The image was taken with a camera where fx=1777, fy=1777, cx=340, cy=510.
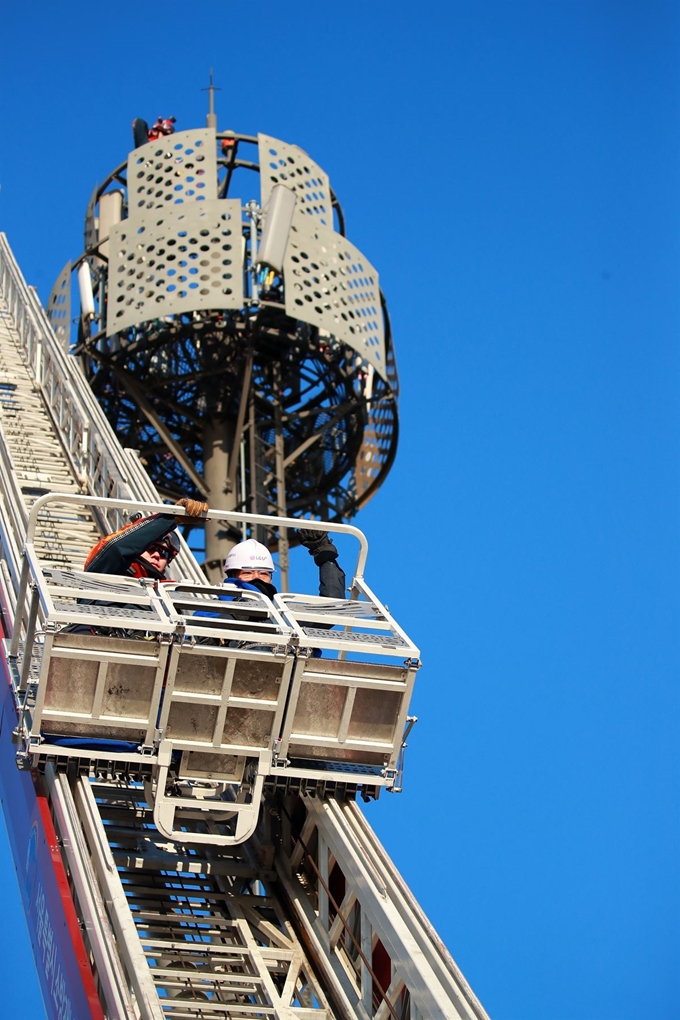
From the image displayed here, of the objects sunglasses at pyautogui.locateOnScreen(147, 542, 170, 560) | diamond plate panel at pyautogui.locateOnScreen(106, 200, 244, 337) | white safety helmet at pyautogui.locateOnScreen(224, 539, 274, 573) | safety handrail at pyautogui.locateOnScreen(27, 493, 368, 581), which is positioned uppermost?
diamond plate panel at pyautogui.locateOnScreen(106, 200, 244, 337)

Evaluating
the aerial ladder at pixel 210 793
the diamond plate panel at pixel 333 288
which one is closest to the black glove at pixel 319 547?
the aerial ladder at pixel 210 793

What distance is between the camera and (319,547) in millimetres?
13617

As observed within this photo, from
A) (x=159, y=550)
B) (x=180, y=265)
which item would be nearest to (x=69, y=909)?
(x=159, y=550)

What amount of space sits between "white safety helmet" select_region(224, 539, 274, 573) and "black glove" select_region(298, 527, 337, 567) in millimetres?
665

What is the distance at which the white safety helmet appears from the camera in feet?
42.1

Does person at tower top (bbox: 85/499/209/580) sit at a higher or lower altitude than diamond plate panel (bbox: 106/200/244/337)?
lower

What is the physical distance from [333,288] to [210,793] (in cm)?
1665

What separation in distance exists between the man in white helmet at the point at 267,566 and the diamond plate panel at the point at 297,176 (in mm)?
15054

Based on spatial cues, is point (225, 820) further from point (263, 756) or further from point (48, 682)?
point (48, 682)

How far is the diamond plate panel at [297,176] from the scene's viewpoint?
28.2m

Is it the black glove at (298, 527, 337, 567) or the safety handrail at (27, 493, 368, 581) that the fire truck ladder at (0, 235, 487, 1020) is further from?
the black glove at (298, 527, 337, 567)

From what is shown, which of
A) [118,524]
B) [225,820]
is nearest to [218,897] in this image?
[225,820]

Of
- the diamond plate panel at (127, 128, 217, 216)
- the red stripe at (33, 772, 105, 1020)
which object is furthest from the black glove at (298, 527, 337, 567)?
the diamond plate panel at (127, 128, 217, 216)

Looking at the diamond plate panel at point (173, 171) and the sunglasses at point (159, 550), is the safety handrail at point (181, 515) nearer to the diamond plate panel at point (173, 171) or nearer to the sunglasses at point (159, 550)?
the sunglasses at point (159, 550)
